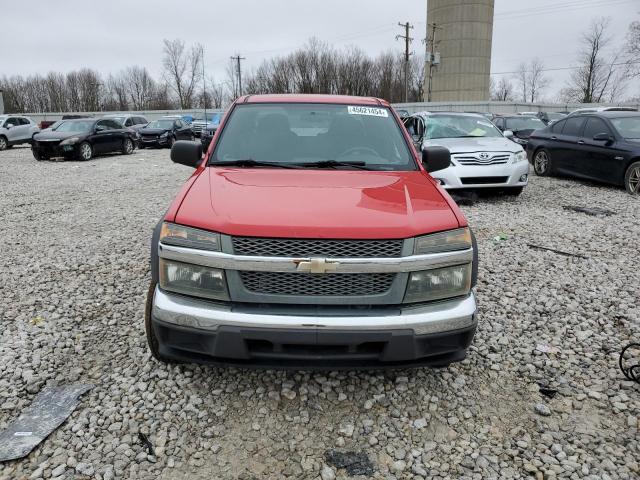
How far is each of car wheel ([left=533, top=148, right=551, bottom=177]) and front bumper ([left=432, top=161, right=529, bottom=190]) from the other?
3510mm

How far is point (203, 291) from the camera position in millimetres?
2611

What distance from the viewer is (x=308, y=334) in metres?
2.46

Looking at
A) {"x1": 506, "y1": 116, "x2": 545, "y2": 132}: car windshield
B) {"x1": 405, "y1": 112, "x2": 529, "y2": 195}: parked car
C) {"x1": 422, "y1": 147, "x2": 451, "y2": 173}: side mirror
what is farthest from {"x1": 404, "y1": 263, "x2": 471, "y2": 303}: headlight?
{"x1": 506, "y1": 116, "x2": 545, "y2": 132}: car windshield

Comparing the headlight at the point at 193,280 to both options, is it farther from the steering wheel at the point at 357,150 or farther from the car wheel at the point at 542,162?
the car wheel at the point at 542,162

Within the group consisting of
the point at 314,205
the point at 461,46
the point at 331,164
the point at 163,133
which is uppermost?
the point at 461,46

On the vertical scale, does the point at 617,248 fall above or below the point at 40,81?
below

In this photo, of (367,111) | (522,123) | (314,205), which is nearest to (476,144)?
(367,111)

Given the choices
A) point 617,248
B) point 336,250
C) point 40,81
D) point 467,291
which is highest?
point 40,81

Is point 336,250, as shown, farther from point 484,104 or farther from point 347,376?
point 484,104

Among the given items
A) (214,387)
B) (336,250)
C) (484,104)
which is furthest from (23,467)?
(484,104)

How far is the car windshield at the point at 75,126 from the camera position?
59.2 feet

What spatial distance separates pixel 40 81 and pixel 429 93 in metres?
49.9

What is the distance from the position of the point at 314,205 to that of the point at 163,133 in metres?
22.7

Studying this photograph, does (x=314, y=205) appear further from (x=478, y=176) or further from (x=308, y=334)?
(x=478, y=176)
